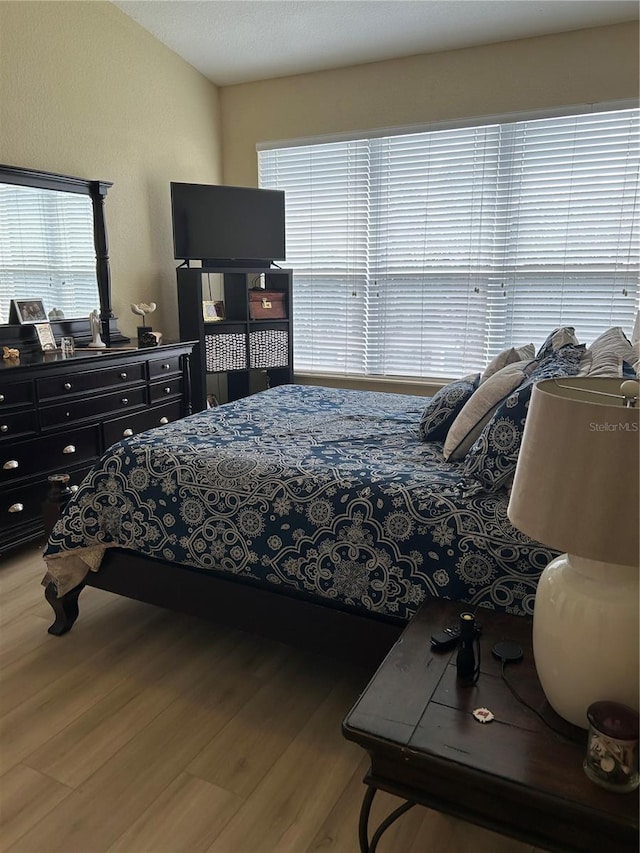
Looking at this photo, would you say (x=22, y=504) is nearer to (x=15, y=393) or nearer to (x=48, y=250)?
(x=15, y=393)

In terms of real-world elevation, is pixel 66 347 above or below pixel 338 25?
below

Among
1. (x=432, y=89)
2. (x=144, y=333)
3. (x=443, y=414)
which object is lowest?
(x=443, y=414)

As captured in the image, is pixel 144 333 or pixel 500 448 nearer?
pixel 500 448

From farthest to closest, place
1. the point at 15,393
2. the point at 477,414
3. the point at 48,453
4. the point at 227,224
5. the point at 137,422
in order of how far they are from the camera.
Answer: the point at 227,224
the point at 137,422
the point at 48,453
the point at 15,393
the point at 477,414

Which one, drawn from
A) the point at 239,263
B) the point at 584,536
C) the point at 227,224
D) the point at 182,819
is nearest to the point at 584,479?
the point at 584,536

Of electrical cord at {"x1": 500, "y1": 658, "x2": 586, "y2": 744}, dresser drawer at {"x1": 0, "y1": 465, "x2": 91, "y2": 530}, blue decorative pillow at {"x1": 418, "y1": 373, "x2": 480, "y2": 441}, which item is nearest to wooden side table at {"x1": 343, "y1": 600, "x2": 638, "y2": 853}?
electrical cord at {"x1": 500, "y1": 658, "x2": 586, "y2": 744}

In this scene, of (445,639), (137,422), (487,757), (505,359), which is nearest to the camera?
(487,757)

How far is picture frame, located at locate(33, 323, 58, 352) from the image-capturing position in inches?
137

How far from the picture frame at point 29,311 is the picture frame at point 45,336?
0.14ft

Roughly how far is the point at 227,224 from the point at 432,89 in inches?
63.6

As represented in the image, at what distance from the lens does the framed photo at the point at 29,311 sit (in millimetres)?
3426

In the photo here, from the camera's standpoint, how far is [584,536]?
39.7 inches

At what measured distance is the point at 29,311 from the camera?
3.49 meters

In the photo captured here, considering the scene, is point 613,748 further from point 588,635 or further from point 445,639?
point 445,639
